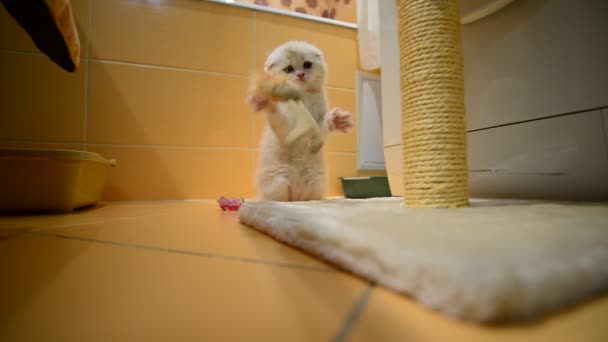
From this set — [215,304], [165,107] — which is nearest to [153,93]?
[165,107]

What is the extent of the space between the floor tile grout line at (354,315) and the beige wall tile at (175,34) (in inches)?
74.3

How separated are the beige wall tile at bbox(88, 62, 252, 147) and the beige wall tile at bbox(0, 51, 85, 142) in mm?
83

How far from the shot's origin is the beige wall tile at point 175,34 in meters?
1.74

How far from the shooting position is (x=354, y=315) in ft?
0.89

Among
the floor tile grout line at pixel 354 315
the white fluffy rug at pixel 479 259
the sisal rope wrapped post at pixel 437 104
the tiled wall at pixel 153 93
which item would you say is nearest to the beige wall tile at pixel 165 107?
the tiled wall at pixel 153 93

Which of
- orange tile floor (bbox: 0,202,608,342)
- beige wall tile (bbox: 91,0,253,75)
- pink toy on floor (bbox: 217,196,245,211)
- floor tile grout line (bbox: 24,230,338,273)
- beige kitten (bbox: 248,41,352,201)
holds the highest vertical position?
beige wall tile (bbox: 91,0,253,75)

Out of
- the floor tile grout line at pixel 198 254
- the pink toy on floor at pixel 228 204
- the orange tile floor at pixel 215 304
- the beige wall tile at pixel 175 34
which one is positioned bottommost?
the orange tile floor at pixel 215 304

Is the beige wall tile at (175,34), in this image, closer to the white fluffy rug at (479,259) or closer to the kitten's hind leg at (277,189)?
the kitten's hind leg at (277,189)

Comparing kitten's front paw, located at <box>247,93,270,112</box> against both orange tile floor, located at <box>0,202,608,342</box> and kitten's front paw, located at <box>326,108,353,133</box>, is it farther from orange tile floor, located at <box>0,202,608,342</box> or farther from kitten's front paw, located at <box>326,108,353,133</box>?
orange tile floor, located at <box>0,202,608,342</box>

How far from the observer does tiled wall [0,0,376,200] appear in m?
1.64

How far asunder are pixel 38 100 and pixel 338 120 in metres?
1.67

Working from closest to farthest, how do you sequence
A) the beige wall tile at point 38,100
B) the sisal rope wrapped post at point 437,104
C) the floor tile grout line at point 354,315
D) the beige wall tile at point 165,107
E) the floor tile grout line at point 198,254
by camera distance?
the floor tile grout line at point 354,315 < the floor tile grout line at point 198,254 < the sisal rope wrapped post at point 437,104 < the beige wall tile at point 38,100 < the beige wall tile at point 165,107

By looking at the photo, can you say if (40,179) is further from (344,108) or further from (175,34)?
(344,108)

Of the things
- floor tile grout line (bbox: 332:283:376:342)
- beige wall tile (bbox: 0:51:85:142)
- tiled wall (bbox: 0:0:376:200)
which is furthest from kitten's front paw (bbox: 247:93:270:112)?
beige wall tile (bbox: 0:51:85:142)
